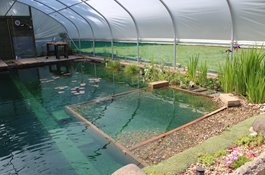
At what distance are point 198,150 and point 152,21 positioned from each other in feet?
18.7

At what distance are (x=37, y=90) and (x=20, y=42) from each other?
7431mm

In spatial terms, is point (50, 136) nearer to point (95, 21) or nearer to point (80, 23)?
point (95, 21)

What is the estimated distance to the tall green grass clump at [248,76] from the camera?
411 cm

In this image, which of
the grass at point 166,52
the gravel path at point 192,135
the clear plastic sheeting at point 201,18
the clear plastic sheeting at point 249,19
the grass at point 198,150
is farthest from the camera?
the grass at point 166,52

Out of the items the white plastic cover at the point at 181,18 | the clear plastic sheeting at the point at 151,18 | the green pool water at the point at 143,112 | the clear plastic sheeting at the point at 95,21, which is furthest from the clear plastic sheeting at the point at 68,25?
the green pool water at the point at 143,112

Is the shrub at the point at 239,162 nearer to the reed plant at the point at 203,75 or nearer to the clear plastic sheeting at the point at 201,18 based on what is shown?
the reed plant at the point at 203,75

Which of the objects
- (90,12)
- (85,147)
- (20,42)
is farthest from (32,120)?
(20,42)

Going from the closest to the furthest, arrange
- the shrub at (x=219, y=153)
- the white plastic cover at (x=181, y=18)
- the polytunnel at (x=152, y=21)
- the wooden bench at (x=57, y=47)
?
the shrub at (x=219, y=153)
the white plastic cover at (x=181, y=18)
the polytunnel at (x=152, y=21)
the wooden bench at (x=57, y=47)

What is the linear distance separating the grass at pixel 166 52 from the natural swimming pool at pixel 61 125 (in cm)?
154

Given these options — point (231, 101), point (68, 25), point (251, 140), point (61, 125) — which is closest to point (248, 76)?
point (231, 101)

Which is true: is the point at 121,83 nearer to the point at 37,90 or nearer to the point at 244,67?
the point at 37,90

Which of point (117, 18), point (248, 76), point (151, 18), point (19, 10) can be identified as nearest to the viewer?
point (248, 76)

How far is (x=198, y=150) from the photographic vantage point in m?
2.81

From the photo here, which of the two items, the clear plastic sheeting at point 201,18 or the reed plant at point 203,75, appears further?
the reed plant at point 203,75
